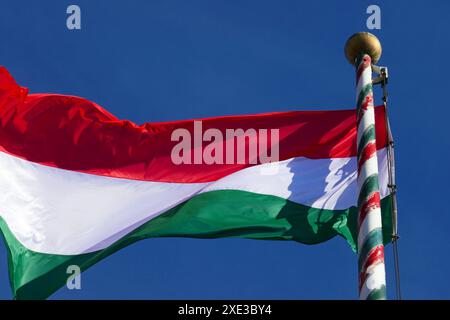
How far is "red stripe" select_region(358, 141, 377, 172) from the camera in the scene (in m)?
18.4

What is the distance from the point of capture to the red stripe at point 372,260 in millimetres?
16625

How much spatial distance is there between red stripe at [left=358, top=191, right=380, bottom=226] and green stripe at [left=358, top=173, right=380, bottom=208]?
78mm

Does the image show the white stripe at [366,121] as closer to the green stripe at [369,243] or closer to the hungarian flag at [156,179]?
the hungarian flag at [156,179]

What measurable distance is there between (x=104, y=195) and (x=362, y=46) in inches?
217

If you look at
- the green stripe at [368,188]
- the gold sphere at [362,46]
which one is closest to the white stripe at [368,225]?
the green stripe at [368,188]

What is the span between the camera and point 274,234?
20.7m

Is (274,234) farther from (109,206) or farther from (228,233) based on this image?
(109,206)

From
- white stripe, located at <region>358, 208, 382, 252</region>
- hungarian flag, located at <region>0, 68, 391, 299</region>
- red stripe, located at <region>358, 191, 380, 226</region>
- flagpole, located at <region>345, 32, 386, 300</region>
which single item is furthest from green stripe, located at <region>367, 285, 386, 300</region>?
hungarian flag, located at <region>0, 68, 391, 299</region>

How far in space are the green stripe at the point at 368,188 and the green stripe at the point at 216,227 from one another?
Answer: 7.33 feet
